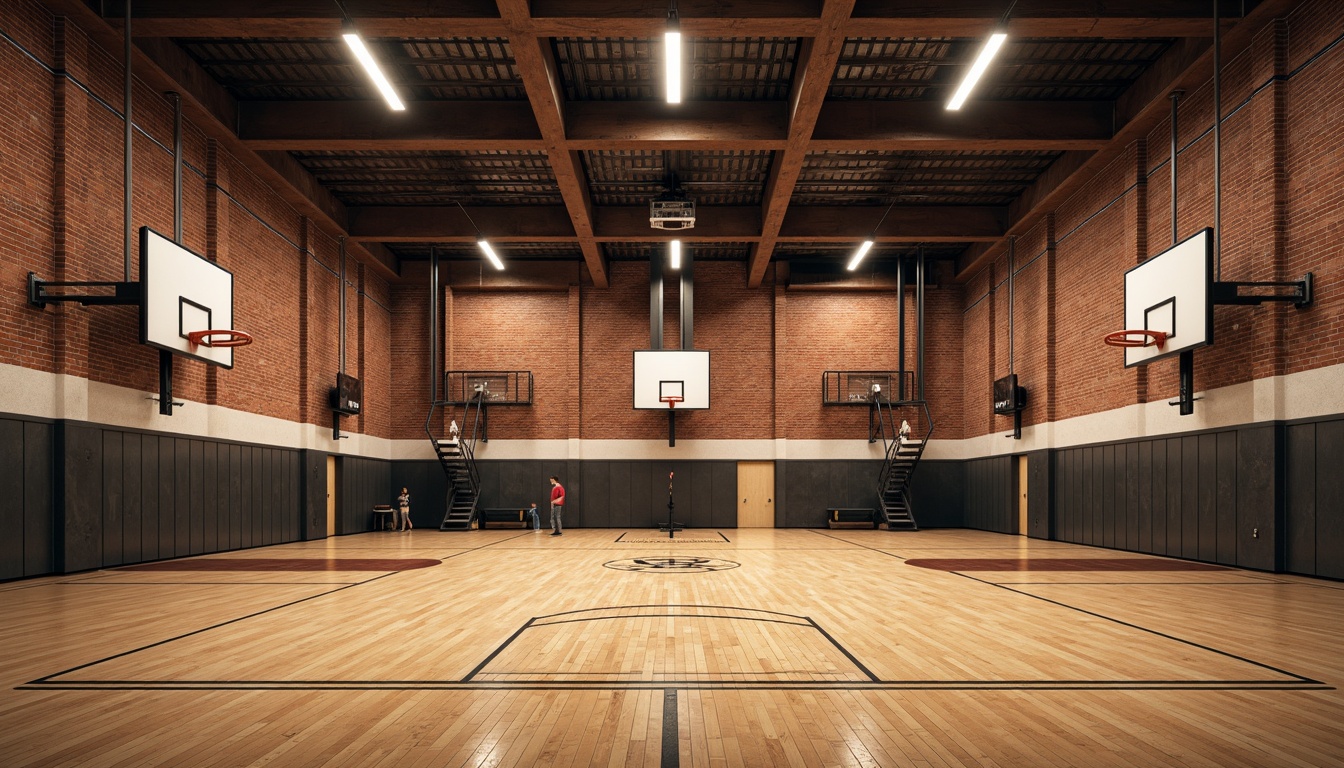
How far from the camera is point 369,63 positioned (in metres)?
11.1

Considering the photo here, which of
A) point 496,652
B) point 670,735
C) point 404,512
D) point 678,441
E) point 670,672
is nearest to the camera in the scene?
point 670,735

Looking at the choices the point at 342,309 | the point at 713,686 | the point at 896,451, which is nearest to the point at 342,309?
the point at 342,309

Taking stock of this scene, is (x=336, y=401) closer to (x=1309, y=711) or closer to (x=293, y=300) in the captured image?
(x=293, y=300)

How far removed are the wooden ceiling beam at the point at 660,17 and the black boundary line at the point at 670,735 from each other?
9.50m

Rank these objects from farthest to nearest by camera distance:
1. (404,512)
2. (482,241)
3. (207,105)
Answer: (404,512) < (482,241) < (207,105)

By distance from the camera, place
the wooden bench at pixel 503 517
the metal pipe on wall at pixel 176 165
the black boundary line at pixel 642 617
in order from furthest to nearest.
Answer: the wooden bench at pixel 503 517 < the metal pipe on wall at pixel 176 165 < the black boundary line at pixel 642 617

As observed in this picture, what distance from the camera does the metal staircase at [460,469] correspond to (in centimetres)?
2381

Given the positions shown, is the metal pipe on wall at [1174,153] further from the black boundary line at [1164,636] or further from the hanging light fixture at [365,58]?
the hanging light fixture at [365,58]

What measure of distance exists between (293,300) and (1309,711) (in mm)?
19463

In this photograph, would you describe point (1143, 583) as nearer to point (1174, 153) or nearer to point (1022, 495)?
point (1174, 153)

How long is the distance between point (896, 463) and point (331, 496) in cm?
1570

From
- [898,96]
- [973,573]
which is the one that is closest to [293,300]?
[898,96]

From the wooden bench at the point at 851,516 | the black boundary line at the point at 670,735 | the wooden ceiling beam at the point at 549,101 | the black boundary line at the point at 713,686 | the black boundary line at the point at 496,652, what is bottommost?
the wooden bench at the point at 851,516

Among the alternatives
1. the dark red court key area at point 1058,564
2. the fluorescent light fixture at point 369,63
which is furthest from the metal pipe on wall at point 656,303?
the fluorescent light fixture at point 369,63
